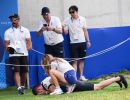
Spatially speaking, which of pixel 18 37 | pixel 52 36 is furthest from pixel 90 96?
pixel 52 36

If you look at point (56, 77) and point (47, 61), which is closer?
point (56, 77)

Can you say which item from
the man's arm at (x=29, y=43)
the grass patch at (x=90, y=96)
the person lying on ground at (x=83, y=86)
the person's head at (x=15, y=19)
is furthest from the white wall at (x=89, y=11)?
the person lying on ground at (x=83, y=86)

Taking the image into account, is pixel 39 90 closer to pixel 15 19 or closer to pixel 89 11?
pixel 15 19

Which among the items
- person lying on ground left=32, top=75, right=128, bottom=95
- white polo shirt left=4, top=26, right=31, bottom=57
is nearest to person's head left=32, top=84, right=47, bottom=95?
person lying on ground left=32, top=75, right=128, bottom=95

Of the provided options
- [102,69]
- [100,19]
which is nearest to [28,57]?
[102,69]

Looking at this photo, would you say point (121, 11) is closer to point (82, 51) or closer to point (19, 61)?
point (82, 51)

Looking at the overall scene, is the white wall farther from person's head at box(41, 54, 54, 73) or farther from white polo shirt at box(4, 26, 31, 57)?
person's head at box(41, 54, 54, 73)

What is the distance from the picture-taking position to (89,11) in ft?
54.0

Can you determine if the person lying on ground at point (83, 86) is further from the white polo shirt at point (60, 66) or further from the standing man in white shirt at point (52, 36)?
the standing man in white shirt at point (52, 36)

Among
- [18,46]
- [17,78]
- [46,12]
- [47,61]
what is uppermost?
[46,12]

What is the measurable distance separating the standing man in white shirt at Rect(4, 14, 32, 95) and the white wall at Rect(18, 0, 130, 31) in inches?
118

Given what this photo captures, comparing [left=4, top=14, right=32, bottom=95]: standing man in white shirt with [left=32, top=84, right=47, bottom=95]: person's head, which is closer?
[left=32, top=84, right=47, bottom=95]: person's head

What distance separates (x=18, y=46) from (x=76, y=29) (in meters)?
2.02

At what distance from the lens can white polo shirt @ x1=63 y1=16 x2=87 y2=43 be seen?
14.0 m
